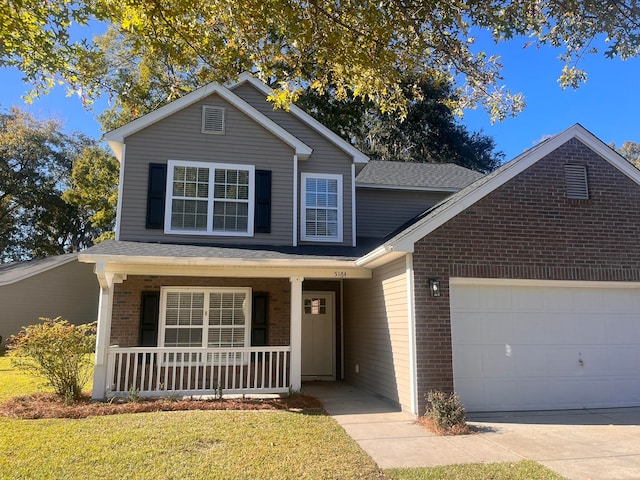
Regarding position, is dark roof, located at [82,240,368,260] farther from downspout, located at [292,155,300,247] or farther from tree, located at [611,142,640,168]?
tree, located at [611,142,640,168]

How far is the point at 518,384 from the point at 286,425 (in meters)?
4.16

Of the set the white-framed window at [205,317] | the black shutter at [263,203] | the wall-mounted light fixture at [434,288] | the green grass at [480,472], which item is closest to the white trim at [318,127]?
the black shutter at [263,203]

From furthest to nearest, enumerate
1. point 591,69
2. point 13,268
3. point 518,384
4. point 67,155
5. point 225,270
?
point 67,155
point 13,268
point 225,270
point 518,384
point 591,69

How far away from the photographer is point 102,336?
8.89 metres

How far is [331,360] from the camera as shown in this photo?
12.4m

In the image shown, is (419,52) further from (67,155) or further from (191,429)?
(67,155)

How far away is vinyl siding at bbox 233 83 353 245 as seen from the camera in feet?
40.7

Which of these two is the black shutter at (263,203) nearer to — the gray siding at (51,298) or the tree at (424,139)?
the gray siding at (51,298)

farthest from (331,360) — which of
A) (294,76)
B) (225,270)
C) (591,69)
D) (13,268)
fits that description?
(13,268)

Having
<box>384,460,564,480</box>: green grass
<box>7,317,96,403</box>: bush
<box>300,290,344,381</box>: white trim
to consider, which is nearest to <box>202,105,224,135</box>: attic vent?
<box>300,290,344,381</box>: white trim

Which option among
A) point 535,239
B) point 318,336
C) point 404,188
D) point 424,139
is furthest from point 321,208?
point 424,139

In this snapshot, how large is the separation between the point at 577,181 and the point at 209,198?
783cm

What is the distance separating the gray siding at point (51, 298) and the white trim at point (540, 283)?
1780cm

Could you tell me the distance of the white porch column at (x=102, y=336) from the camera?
8.72 m
